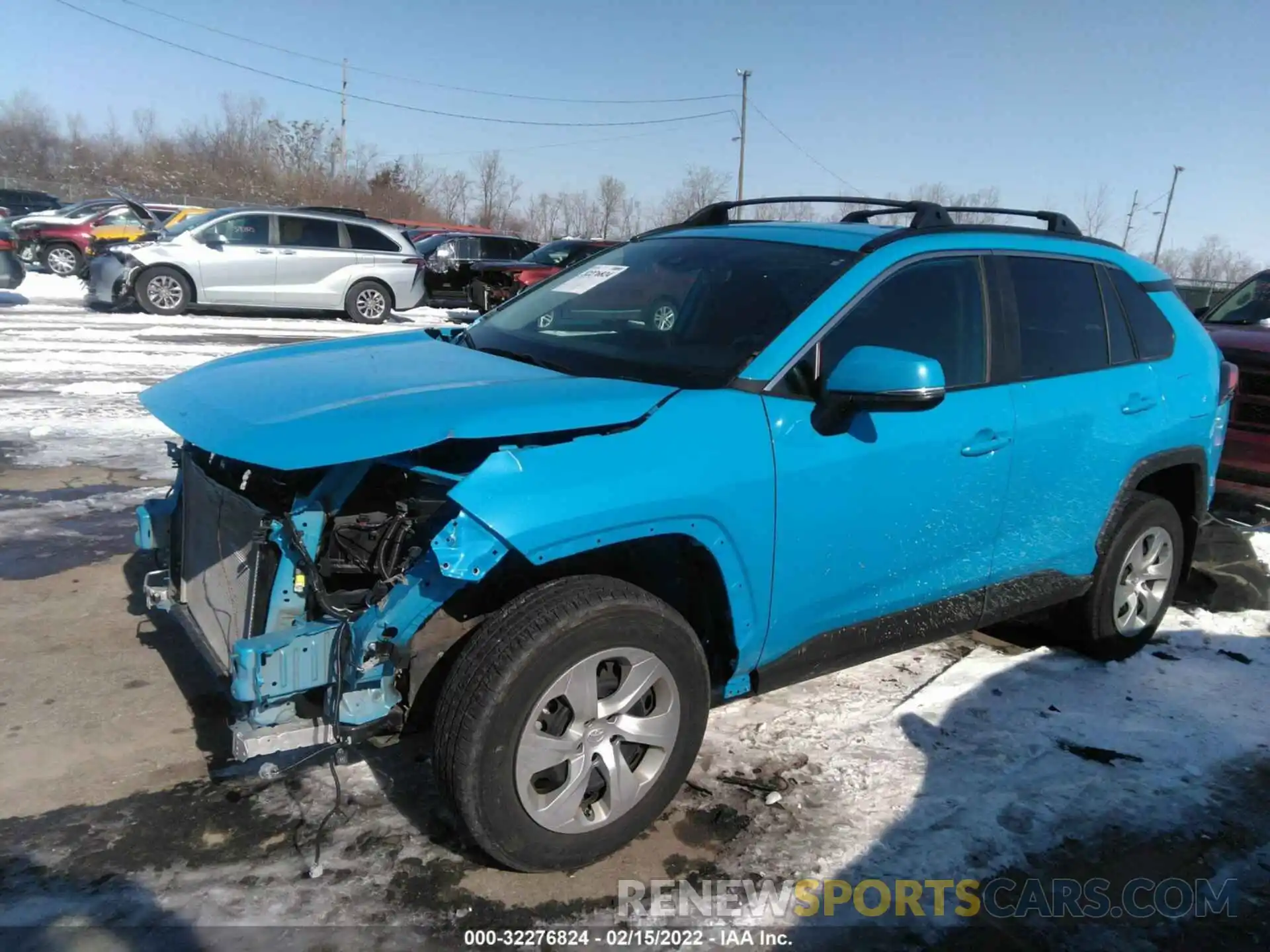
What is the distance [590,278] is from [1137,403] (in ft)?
7.99

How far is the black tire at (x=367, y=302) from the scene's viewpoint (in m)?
16.5

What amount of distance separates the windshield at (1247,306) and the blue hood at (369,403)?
7.21 meters

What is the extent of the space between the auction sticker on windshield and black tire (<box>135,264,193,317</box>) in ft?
42.9

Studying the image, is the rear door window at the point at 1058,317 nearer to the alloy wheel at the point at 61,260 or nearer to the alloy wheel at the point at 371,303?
the alloy wheel at the point at 371,303

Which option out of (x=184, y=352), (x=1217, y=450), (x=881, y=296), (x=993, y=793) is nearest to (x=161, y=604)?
(x=881, y=296)

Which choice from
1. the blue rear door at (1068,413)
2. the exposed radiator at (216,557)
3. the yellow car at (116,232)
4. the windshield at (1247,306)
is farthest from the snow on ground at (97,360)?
the windshield at (1247,306)

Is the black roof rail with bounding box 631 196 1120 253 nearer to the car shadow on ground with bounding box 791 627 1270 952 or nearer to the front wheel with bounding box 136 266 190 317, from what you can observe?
the car shadow on ground with bounding box 791 627 1270 952

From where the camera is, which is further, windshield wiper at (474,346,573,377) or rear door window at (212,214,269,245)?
rear door window at (212,214,269,245)

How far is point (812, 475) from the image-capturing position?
3018 millimetres

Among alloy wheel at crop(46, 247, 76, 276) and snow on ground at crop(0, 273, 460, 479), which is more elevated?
alloy wheel at crop(46, 247, 76, 276)

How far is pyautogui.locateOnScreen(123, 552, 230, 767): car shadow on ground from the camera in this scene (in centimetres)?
338

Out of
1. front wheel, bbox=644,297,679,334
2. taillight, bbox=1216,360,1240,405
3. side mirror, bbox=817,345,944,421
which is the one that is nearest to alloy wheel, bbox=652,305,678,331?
front wheel, bbox=644,297,679,334

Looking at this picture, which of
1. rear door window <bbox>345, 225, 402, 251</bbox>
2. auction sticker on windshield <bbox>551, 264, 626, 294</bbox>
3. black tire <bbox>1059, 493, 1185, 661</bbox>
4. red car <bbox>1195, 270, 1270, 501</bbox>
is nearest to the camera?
auction sticker on windshield <bbox>551, 264, 626, 294</bbox>

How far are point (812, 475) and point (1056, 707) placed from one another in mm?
1863
